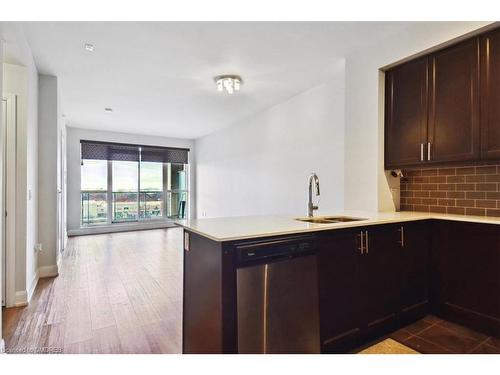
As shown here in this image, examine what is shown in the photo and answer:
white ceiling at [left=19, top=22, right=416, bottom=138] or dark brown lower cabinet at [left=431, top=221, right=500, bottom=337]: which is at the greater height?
white ceiling at [left=19, top=22, right=416, bottom=138]

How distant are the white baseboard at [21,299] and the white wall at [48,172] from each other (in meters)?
0.86

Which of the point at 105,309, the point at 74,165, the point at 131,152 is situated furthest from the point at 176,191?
the point at 105,309

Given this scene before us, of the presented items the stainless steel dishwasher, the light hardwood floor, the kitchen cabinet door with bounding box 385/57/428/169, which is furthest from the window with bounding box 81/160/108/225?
the stainless steel dishwasher

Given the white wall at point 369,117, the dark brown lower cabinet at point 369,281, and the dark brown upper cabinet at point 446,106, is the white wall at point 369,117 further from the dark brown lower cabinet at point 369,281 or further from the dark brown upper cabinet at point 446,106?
the dark brown lower cabinet at point 369,281

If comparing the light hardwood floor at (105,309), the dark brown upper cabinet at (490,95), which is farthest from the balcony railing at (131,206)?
the dark brown upper cabinet at (490,95)

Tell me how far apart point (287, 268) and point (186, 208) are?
23.7 ft

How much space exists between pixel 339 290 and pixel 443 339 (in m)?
0.97

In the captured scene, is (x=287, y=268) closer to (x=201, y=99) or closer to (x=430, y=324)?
(x=430, y=324)

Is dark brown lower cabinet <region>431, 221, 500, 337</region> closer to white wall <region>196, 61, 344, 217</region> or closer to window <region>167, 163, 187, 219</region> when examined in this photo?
white wall <region>196, 61, 344, 217</region>

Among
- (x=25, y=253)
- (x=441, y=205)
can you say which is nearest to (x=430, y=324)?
(x=441, y=205)

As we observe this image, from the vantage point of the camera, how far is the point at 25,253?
2.77 m

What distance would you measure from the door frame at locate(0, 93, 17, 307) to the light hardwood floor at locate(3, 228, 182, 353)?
274mm

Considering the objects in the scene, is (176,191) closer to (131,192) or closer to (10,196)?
(131,192)

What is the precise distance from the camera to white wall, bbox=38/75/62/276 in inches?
136
